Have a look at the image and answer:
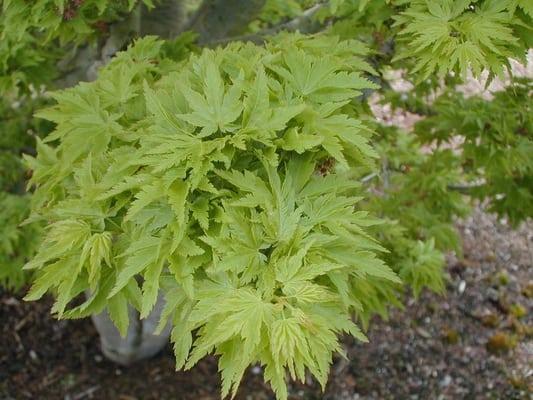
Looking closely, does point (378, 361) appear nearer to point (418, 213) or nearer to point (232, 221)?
point (418, 213)

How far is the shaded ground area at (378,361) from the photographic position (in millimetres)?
3498

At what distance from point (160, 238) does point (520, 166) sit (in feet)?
4.89

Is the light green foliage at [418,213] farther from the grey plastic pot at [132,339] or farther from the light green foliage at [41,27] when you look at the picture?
the light green foliage at [41,27]

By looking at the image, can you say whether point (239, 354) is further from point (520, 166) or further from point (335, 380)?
point (335, 380)

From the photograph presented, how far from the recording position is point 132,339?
129 inches

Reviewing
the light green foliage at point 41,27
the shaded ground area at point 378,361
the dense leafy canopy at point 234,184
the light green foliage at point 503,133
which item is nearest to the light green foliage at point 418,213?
the light green foliage at point 503,133

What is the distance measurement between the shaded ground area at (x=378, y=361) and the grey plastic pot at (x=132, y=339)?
0.30ft

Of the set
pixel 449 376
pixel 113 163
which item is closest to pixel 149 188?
pixel 113 163

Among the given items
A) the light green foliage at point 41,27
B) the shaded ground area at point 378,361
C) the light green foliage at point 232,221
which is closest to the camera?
the light green foliage at point 232,221

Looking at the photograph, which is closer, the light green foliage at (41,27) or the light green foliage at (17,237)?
the light green foliage at (41,27)

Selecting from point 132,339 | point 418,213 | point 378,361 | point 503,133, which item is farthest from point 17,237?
point 378,361

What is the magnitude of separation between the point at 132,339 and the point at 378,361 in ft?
4.81

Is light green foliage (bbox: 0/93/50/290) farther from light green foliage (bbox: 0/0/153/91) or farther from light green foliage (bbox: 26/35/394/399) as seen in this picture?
light green foliage (bbox: 26/35/394/399)

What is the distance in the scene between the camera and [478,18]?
1.51m
